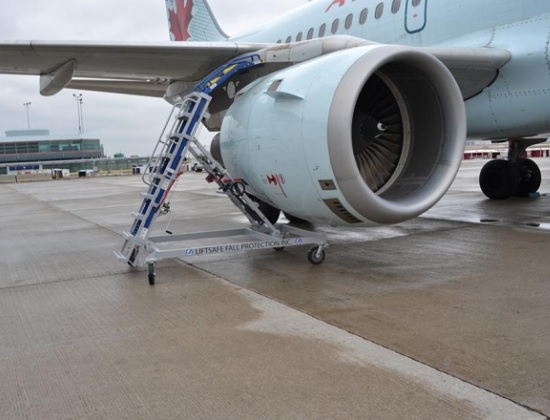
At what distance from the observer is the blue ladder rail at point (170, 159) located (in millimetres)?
5355

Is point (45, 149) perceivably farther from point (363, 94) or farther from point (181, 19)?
point (363, 94)

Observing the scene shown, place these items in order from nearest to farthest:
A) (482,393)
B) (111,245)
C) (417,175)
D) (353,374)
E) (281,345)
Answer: (482,393) < (353,374) < (281,345) < (417,175) < (111,245)

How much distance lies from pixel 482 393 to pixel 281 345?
1.18 m

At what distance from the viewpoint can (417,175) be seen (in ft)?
16.8

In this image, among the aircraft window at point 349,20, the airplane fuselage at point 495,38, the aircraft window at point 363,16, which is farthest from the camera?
the aircraft window at point 349,20

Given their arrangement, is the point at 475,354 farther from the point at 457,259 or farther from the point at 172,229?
the point at 172,229

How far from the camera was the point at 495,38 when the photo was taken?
21.8 feet

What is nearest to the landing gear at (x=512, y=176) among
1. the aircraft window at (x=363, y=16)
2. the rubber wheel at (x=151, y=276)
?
the aircraft window at (x=363, y=16)

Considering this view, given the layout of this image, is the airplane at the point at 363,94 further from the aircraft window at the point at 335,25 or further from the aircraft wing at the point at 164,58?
the aircraft window at the point at 335,25

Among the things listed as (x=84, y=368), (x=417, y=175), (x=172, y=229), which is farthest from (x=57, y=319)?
(x=172, y=229)

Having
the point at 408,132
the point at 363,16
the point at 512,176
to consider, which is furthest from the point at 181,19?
the point at 408,132

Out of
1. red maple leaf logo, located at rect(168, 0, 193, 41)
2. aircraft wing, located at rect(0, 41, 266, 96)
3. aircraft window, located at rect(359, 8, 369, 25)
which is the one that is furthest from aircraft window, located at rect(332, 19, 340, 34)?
red maple leaf logo, located at rect(168, 0, 193, 41)

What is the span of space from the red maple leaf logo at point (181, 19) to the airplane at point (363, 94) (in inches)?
252

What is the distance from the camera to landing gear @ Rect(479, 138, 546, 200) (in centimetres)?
1031
